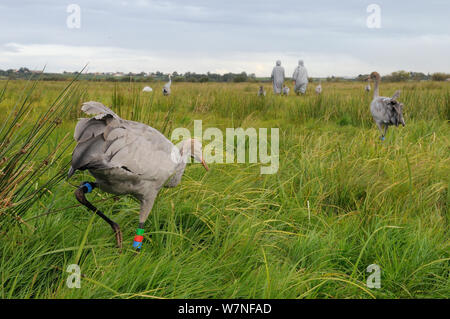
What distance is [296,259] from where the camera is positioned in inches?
104

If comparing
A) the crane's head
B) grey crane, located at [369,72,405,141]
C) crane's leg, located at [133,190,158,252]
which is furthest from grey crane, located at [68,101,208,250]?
grey crane, located at [369,72,405,141]

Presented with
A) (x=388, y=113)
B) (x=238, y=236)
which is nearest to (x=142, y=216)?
(x=238, y=236)

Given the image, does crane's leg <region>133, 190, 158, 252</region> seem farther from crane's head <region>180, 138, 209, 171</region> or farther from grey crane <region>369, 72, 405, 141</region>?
grey crane <region>369, 72, 405, 141</region>

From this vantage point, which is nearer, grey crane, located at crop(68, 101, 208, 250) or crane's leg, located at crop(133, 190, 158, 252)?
grey crane, located at crop(68, 101, 208, 250)

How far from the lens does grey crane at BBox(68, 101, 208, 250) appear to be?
6.84 ft

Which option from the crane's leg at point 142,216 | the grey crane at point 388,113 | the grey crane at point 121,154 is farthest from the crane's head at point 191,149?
the grey crane at point 388,113

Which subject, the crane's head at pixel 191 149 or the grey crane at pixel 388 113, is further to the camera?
the grey crane at pixel 388 113

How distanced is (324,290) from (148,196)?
1.22 metres

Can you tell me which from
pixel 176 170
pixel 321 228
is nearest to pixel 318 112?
pixel 321 228

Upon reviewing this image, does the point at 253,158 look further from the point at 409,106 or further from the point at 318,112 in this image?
the point at 409,106

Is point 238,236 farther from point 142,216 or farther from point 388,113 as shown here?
point 388,113

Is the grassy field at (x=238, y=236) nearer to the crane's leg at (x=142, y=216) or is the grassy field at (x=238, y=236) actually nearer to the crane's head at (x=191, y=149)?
the crane's leg at (x=142, y=216)

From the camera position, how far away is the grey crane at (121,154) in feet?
6.84

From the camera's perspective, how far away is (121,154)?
82.1 inches
